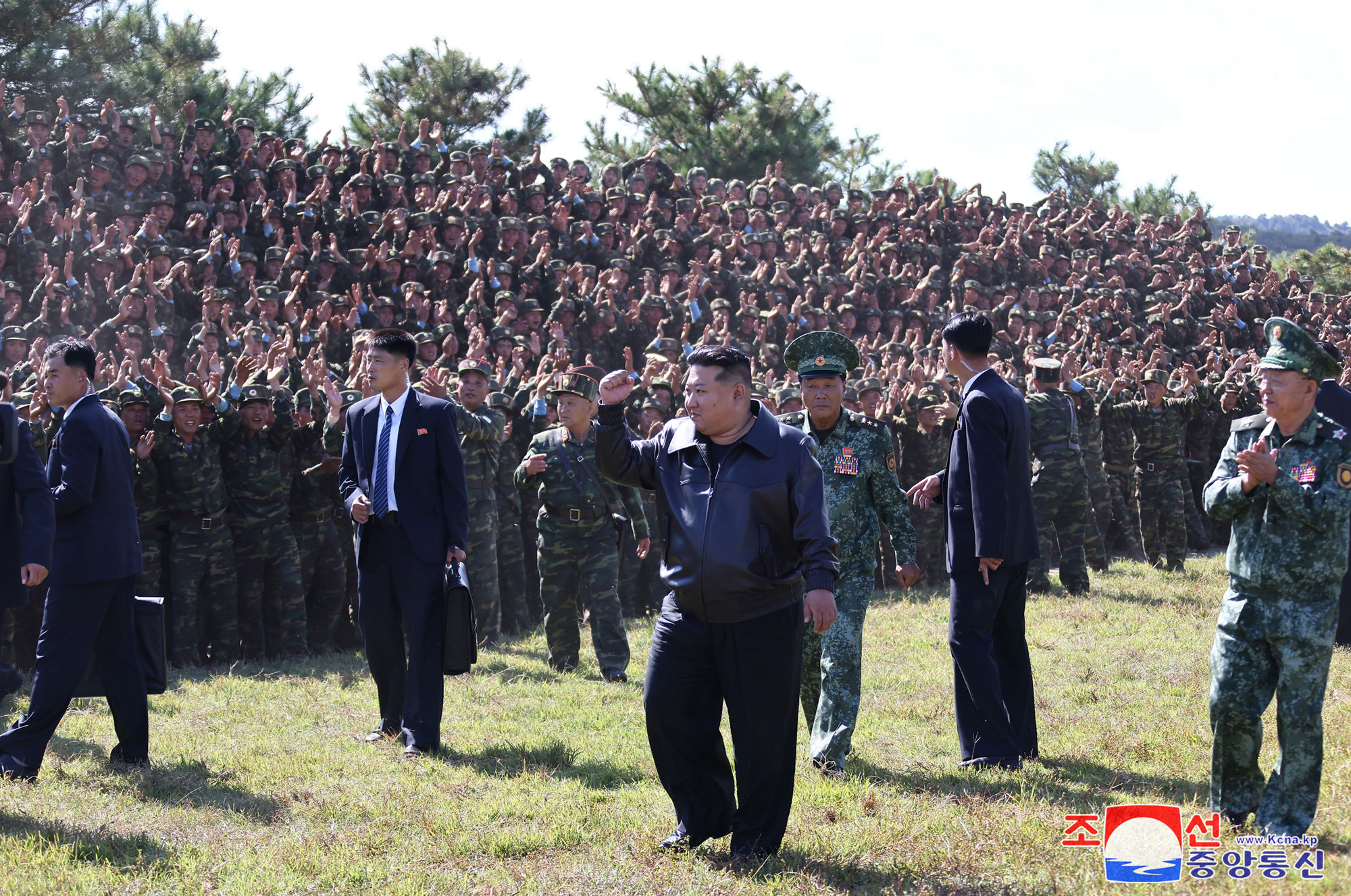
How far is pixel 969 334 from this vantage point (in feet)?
18.8

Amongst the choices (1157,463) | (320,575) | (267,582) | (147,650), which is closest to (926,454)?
(1157,463)

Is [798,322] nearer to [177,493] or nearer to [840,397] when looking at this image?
[177,493]

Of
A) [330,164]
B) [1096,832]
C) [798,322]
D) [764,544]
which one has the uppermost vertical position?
[330,164]

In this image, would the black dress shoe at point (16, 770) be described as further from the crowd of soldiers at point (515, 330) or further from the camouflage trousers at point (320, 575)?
the camouflage trousers at point (320, 575)

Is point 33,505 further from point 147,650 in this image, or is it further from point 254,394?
point 254,394

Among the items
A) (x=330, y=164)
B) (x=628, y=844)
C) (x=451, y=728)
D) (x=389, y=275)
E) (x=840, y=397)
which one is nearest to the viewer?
(x=628, y=844)

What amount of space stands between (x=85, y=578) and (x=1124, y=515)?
452 inches

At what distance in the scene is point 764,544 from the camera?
420 centimetres

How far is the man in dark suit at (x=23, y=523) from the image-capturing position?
17.5 ft

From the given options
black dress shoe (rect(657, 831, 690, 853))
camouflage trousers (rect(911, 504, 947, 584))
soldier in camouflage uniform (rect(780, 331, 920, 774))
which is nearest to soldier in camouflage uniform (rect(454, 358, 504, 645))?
soldier in camouflage uniform (rect(780, 331, 920, 774))

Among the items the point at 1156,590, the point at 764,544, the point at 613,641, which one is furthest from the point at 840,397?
the point at 1156,590

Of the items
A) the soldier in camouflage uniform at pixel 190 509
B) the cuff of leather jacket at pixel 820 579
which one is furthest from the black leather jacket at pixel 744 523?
the soldier in camouflage uniform at pixel 190 509

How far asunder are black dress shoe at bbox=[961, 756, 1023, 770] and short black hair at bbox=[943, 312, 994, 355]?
6.30 ft

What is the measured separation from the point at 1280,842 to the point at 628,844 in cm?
235
